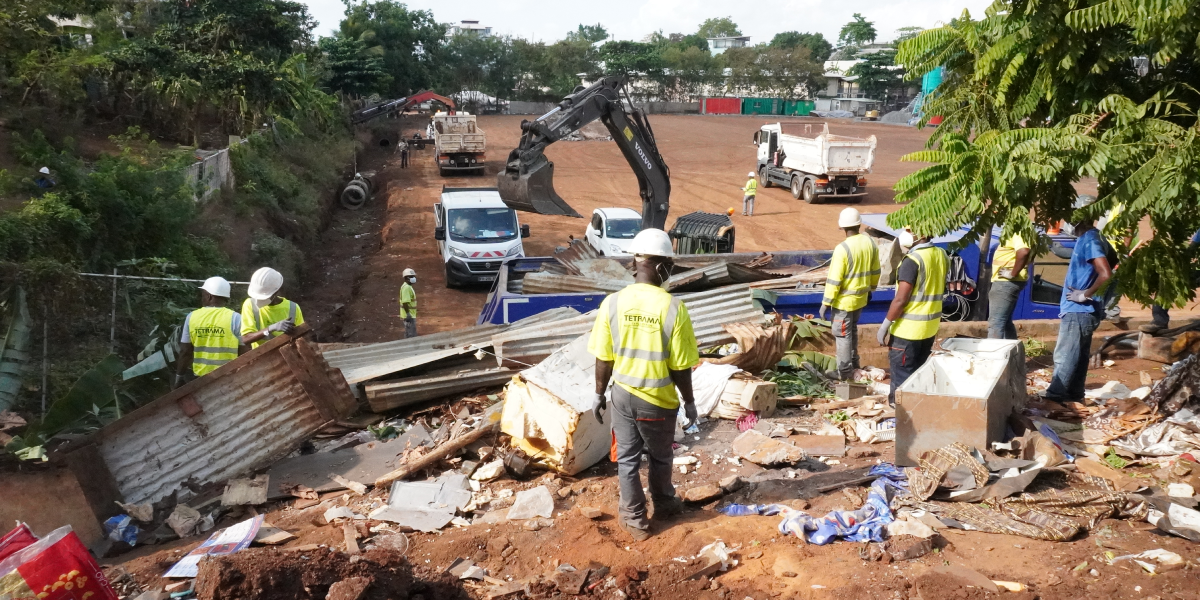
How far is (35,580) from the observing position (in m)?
3.85

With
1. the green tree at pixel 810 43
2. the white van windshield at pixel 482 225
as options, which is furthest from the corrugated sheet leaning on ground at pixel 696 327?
the green tree at pixel 810 43

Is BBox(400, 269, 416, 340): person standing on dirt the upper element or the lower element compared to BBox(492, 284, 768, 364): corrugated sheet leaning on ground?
lower

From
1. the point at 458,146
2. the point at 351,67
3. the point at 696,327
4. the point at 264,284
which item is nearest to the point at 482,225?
the point at 696,327

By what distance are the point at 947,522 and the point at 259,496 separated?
14.5 ft

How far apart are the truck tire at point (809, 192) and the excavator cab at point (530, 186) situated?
17.7 m

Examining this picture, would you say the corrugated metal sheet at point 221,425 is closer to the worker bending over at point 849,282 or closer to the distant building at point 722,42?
the worker bending over at point 849,282

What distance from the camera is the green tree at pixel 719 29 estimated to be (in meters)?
144

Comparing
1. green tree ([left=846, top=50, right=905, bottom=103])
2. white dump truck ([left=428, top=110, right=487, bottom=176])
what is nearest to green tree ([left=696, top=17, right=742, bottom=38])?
green tree ([left=846, top=50, right=905, bottom=103])

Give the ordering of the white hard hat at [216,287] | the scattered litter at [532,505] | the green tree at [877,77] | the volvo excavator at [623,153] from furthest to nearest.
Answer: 1. the green tree at [877,77]
2. the volvo excavator at [623,153]
3. the white hard hat at [216,287]
4. the scattered litter at [532,505]

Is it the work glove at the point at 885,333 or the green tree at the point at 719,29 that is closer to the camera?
the work glove at the point at 885,333

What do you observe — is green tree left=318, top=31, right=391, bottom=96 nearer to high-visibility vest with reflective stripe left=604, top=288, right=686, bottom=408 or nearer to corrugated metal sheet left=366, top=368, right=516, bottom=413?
corrugated metal sheet left=366, top=368, right=516, bottom=413

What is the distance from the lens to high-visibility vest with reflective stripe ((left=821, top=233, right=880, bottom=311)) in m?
7.62

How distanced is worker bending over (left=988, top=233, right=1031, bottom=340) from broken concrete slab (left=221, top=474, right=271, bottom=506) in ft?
20.9

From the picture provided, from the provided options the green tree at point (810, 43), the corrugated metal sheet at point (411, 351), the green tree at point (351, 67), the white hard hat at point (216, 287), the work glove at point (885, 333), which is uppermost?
the green tree at point (810, 43)
